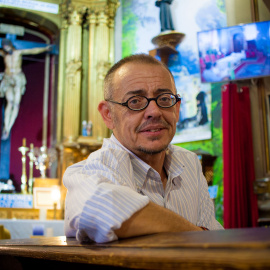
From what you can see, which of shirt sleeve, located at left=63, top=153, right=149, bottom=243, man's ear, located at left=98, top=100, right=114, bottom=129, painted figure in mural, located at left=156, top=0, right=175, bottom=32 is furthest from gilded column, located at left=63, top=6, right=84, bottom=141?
shirt sleeve, located at left=63, top=153, right=149, bottom=243

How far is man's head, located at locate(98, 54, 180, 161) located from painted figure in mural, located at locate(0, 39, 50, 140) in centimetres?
614

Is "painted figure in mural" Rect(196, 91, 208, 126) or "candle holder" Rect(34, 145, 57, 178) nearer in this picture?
"painted figure in mural" Rect(196, 91, 208, 126)

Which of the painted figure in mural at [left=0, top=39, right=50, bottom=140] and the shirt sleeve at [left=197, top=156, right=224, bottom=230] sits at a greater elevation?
Result: the painted figure in mural at [left=0, top=39, right=50, bottom=140]

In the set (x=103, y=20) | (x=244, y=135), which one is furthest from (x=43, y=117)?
(x=244, y=135)

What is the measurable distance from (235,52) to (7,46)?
4.40 meters

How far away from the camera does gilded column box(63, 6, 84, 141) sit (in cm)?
688

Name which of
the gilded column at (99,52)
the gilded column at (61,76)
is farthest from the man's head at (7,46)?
the gilded column at (99,52)

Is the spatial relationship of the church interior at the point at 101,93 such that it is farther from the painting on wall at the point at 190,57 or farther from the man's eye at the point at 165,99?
the man's eye at the point at 165,99

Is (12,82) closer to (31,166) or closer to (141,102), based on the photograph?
(31,166)

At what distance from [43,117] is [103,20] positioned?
89.2 inches

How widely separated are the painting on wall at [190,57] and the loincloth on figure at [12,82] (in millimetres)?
2413

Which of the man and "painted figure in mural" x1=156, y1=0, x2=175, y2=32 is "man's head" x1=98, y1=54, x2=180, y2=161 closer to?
the man

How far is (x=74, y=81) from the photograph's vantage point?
6992 millimetres

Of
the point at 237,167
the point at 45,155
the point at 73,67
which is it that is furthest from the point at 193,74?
the point at 45,155
